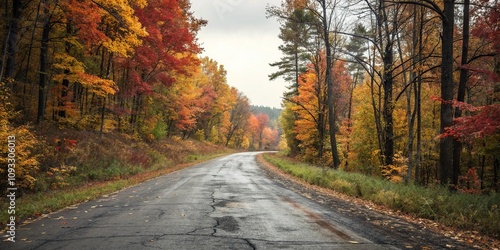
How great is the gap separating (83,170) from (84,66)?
5872mm

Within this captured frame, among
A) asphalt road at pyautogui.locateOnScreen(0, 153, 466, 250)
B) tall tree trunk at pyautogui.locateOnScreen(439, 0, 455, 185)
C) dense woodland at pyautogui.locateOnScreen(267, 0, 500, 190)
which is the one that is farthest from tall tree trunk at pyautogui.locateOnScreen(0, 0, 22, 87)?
tall tree trunk at pyautogui.locateOnScreen(439, 0, 455, 185)

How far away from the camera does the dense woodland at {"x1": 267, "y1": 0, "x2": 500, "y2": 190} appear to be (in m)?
10.6

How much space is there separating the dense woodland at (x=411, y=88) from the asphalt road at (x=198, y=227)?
5.69m

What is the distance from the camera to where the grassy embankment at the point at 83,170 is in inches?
353

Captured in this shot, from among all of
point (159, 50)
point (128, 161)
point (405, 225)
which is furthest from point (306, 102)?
point (405, 225)

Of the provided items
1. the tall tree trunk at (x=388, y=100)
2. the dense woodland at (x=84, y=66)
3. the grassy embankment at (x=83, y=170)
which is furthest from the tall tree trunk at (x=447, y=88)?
the grassy embankment at (x=83, y=170)

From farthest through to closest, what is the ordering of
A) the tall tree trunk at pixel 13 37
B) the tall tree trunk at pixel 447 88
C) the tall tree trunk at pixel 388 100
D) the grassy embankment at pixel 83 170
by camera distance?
the tall tree trunk at pixel 388 100 → the tall tree trunk at pixel 13 37 → the tall tree trunk at pixel 447 88 → the grassy embankment at pixel 83 170

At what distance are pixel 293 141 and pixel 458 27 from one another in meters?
23.8

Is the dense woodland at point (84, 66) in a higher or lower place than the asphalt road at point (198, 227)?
higher

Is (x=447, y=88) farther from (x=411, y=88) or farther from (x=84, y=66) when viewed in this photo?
(x=84, y=66)

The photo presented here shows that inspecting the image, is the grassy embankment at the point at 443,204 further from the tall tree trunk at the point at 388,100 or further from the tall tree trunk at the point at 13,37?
the tall tree trunk at the point at 13,37

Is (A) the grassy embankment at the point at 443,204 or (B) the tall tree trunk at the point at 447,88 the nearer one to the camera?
(A) the grassy embankment at the point at 443,204

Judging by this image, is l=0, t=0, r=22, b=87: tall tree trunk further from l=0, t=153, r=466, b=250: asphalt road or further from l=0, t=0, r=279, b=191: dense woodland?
l=0, t=153, r=466, b=250: asphalt road

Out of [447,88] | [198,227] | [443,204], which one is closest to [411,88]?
[447,88]
